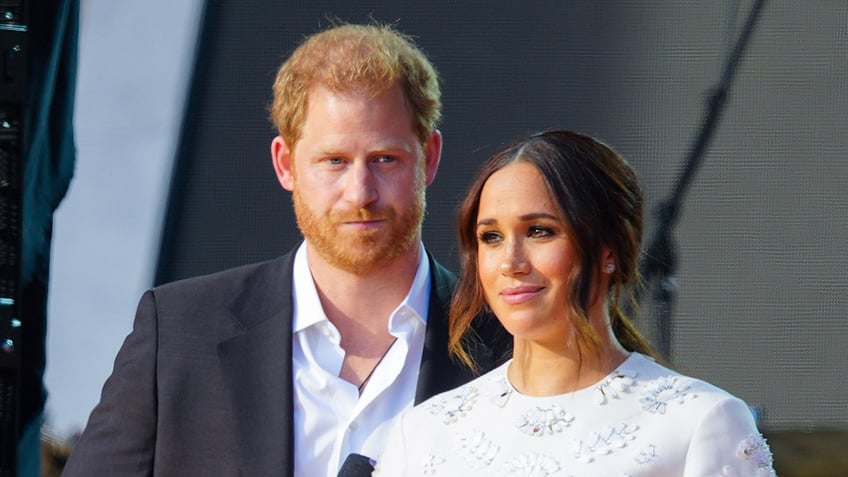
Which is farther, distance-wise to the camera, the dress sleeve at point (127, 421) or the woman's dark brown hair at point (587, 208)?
the dress sleeve at point (127, 421)

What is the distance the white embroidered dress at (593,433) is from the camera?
1.54m

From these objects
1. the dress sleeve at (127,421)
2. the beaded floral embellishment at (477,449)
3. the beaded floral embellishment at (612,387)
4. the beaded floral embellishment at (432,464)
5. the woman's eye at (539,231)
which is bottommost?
the dress sleeve at (127,421)

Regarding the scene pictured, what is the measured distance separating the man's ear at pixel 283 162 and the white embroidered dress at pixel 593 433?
23.6 inches

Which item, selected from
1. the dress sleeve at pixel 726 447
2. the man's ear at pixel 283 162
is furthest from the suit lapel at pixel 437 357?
the dress sleeve at pixel 726 447

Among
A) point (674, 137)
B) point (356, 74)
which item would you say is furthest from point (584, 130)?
point (356, 74)

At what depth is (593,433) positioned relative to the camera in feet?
5.27

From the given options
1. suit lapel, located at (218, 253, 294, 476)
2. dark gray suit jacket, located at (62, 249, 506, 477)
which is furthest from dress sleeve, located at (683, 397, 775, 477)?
suit lapel, located at (218, 253, 294, 476)

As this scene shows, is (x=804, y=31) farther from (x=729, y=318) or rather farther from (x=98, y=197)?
(x=98, y=197)

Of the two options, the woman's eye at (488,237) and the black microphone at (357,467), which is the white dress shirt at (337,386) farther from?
the woman's eye at (488,237)

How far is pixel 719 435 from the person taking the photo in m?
1.54

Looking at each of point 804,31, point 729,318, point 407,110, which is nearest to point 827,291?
point 729,318

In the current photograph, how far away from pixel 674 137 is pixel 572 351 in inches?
42.8

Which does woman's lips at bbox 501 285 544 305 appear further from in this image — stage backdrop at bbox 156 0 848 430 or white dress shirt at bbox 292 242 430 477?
stage backdrop at bbox 156 0 848 430

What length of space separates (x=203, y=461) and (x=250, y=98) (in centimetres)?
91
